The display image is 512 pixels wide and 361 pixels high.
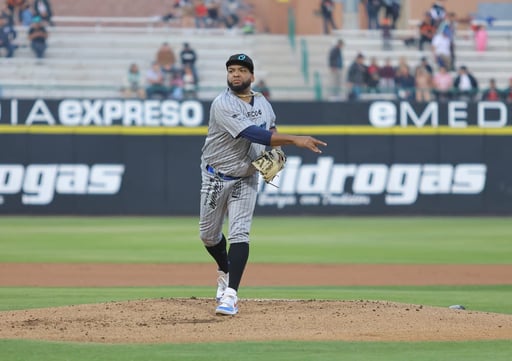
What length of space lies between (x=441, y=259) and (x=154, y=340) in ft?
30.1

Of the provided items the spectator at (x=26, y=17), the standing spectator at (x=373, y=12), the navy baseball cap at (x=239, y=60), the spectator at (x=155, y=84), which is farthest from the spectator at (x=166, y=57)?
the navy baseball cap at (x=239, y=60)

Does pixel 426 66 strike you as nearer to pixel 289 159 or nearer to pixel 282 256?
pixel 289 159

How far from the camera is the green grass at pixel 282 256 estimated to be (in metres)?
7.20

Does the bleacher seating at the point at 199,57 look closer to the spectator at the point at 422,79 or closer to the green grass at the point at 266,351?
the spectator at the point at 422,79

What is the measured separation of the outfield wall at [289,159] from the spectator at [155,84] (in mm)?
180

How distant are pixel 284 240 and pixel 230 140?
10.1m

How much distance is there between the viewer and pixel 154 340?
7.62 m

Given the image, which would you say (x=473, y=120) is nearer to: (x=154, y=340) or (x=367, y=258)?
(x=367, y=258)

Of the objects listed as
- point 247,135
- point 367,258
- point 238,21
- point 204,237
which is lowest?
point 367,258

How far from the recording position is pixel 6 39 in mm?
24391

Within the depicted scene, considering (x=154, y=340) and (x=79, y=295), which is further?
(x=79, y=295)

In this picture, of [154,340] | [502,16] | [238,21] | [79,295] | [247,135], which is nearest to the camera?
[154,340]

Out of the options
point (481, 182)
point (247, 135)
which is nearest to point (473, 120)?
point (481, 182)

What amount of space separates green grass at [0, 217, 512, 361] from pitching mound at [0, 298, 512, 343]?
1.01 feet
